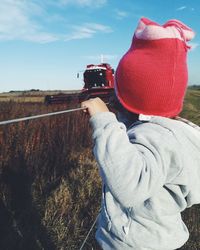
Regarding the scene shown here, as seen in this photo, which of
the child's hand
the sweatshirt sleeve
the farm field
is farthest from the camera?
the farm field

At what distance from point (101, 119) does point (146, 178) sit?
0.93 ft

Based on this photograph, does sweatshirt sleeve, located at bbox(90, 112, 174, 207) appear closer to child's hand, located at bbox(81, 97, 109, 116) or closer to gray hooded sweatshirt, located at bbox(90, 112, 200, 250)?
gray hooded sweatshirt, located at bbox(90, 112, 200, 250)

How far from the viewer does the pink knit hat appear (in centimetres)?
171

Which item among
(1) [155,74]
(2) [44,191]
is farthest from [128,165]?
(2) [44,191]

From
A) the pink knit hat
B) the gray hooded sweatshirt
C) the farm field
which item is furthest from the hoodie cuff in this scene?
the farm field

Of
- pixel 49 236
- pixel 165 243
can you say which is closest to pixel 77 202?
pixel 49 236

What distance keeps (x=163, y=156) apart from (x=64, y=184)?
137 inches

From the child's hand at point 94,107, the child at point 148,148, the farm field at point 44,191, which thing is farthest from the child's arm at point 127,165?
the farm field at point 44,191

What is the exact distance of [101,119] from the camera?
1.60 m

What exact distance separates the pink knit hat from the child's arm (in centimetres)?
23

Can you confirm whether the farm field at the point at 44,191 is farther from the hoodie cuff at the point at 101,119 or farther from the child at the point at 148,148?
the hoodie cuff at the point at 101,119

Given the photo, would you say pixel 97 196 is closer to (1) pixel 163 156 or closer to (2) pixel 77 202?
(2) pixel 77 202

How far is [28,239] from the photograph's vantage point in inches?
144

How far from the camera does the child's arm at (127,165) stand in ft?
4.87
